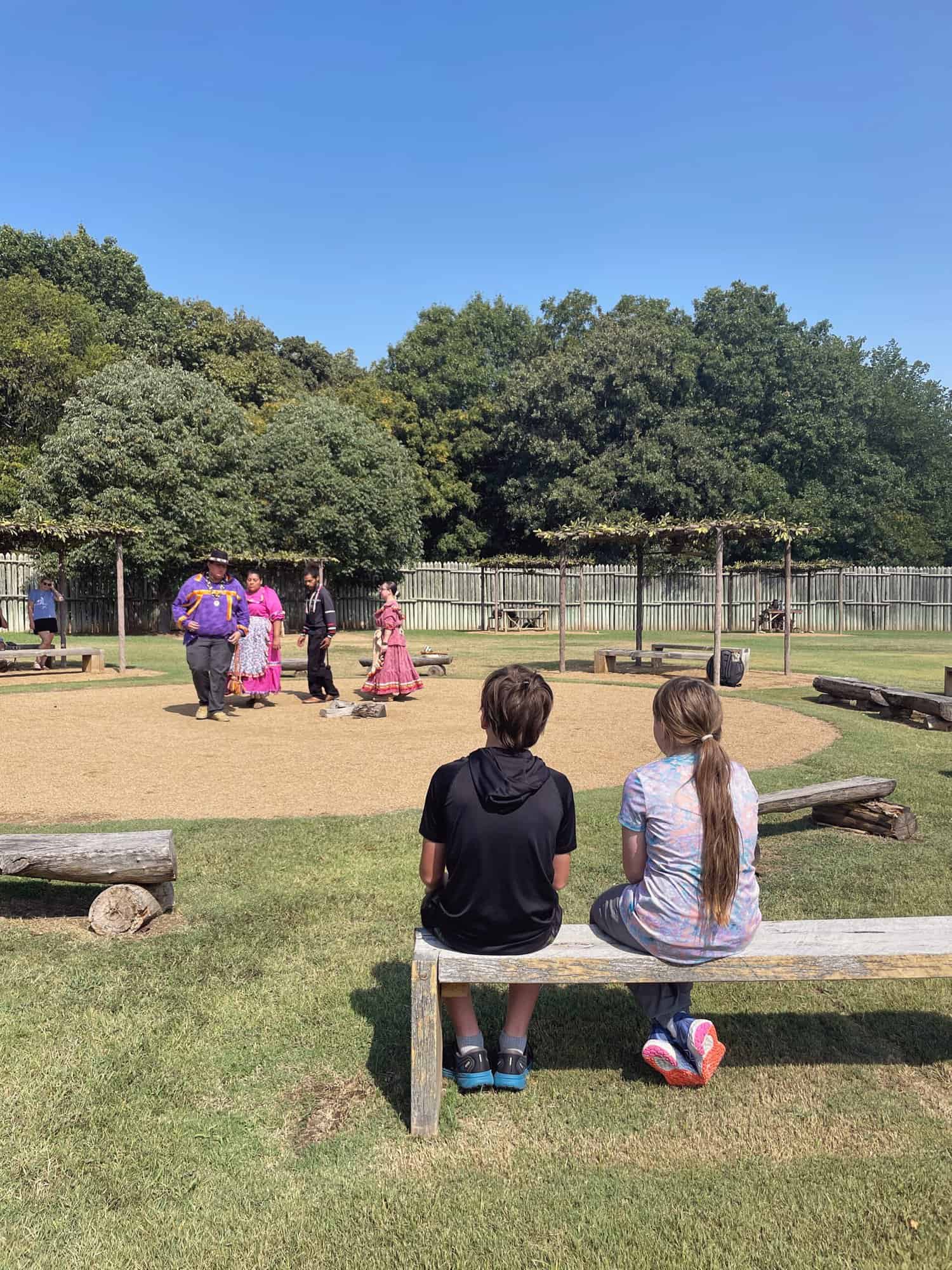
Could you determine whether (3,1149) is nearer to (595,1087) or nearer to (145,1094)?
(145,1094)

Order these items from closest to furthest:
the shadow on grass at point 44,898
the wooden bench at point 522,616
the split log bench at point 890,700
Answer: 1. the shadow on grass at point 44,898
2. the split log bench at point 890,700
3. the wooden bench at point 522,616

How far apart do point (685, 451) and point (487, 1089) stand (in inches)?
1387

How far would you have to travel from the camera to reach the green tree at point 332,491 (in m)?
28.7

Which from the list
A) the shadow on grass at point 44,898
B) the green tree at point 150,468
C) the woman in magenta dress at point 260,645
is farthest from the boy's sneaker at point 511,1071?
the green tree at point 150,468

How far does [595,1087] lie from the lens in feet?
9.92

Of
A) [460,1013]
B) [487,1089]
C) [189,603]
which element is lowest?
[487,1089]

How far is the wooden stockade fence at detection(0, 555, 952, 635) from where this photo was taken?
3198cm

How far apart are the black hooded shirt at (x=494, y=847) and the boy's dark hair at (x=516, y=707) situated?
0.08m

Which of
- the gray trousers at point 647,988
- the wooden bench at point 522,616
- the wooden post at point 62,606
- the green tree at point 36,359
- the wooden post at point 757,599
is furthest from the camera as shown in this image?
the wooden post at point 757,599

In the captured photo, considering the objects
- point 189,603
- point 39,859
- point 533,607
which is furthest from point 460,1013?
point 533,607

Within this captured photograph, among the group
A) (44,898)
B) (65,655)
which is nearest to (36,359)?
(65,655)

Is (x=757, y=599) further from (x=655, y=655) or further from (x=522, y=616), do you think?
(x=655, y=655)

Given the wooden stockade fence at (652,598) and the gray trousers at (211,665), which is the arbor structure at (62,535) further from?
the wooden stockade fence at (652,598)

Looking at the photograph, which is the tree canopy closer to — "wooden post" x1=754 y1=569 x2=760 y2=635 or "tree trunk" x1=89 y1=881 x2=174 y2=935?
"wooden post" x1=754 y1=569 x2=760 y2=635
